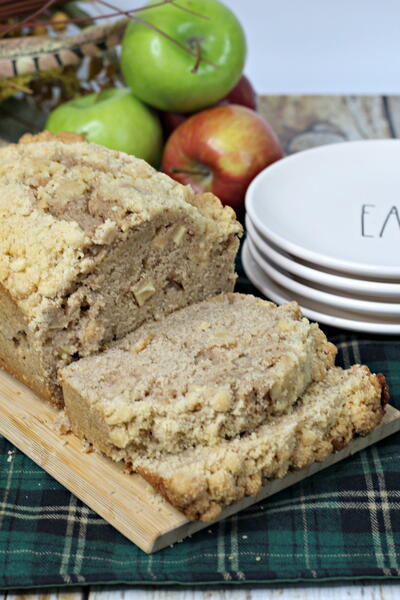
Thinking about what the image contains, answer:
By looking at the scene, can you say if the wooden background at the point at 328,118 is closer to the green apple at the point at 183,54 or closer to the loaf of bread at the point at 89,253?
the green apple at the point at 183,54

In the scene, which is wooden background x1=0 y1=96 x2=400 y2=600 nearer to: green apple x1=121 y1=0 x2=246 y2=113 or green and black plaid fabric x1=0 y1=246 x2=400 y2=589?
green apple x1=121 y1=0 x2=246 y2=113

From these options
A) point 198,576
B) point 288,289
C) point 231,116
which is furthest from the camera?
point 231,116

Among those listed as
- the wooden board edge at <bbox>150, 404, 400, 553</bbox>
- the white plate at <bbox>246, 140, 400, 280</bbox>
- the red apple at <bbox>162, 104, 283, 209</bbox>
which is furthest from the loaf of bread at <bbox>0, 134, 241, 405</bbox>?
the red apple at <bbox>162, 104, 283, 209</bbox>

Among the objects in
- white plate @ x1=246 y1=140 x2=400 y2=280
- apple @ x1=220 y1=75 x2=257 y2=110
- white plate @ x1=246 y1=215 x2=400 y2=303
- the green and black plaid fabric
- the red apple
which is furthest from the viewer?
apple @ x1=220 y1=75 x2=257 y2=110

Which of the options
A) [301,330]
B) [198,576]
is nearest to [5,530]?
[198,576]

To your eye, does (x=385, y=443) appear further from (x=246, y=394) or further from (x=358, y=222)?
(x=358, y=222)

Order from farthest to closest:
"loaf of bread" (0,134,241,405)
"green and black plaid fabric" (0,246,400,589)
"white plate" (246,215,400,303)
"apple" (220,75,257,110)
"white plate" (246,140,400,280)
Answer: "apple" (220,75,257,110), "white plate" (246,140,400,280), "white plate" (246,215,400,303), "loaf of bread" (0,134,241,405), "green and black plaid fabric" (0,246,400,589)
